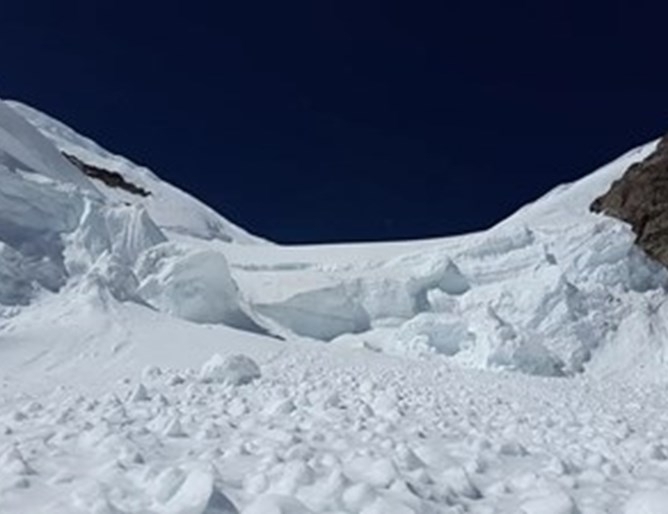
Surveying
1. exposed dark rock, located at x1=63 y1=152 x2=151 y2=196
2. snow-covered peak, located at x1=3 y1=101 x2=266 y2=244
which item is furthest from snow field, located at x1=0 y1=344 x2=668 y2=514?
exposed dark rock, located at x1=63 y1=152 x2=151 y2=196

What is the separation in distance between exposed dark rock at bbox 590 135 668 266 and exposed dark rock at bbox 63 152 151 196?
A: 3638cm

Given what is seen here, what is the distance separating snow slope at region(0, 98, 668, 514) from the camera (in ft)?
15.4

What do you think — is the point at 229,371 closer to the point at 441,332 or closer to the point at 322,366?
the point at 322,366

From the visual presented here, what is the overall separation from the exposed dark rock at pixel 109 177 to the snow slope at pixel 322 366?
1209 inches

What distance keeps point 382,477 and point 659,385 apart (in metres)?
18.1

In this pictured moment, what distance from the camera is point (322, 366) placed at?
15320 millimetres

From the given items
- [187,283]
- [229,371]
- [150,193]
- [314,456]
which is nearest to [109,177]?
[150,193]

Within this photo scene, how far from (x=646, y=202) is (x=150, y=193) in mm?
39631

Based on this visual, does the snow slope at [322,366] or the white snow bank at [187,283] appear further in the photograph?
the white snow bank at [187,283]

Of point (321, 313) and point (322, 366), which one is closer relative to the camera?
point (322, 366)

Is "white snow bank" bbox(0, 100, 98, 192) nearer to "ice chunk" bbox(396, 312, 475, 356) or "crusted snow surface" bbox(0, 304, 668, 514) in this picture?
"ice chunk" bbox(396, 312, 475, 356)

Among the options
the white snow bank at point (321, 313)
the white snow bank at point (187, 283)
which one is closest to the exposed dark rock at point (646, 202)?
the white snow bank at point (321, 313)

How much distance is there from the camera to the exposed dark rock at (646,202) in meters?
30.3

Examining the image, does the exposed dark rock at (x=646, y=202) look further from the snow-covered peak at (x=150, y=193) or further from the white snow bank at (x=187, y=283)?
the snow-covered peak at (x=150, y=193)
